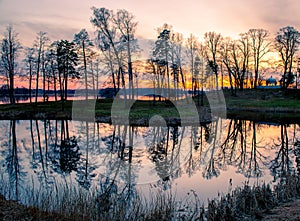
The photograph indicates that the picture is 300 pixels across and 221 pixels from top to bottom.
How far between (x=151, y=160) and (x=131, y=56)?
23.5 meters

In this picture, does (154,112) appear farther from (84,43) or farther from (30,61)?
(30,61)

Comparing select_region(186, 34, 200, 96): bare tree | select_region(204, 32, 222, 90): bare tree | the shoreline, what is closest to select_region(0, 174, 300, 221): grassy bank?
the shoreline

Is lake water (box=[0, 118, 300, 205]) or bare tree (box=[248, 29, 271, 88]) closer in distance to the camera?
lake water (box=[0, 118, 300, 205])

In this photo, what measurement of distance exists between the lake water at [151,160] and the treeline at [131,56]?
15615mm

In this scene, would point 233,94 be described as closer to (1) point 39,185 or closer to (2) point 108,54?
(2) point 108,54

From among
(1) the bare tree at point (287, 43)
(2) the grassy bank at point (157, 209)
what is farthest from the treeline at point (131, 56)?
(2) the grassy bank at point (157, 209)

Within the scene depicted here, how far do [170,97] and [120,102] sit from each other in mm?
13502

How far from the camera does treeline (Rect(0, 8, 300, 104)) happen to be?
3850 cm

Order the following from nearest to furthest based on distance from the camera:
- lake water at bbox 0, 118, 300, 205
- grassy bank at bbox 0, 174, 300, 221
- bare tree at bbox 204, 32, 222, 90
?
1. grassy bank at bbox 0, 174, 300, 221
2. lake water at bbox 0, 118, 300, 205
3. bare tree at bbox 204, 32, 222, 90

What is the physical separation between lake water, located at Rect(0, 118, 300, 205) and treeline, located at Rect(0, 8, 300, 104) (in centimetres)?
1561

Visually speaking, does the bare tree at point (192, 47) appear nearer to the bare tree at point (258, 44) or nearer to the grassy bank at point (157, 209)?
the bare tree at point (258, 44)

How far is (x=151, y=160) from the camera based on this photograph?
47.5 feet

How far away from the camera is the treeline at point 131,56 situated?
38.5m

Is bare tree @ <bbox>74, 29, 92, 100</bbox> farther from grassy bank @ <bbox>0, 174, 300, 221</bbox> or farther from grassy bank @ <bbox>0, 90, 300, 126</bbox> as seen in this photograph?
grassy bank @ <bbox>0, 174, 300, 221</bbox>
